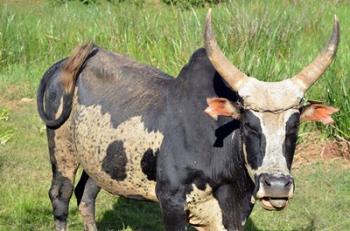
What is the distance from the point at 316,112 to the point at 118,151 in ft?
4.22

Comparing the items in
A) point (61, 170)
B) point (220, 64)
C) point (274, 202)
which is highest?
point (220, 64)

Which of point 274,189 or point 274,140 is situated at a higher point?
point 274,140

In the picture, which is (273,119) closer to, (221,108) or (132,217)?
(221,108)

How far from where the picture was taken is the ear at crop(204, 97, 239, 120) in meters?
3.96

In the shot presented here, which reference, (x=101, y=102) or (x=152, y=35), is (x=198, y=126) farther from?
(x=152, y=35)

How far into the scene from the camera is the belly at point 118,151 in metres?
4.55

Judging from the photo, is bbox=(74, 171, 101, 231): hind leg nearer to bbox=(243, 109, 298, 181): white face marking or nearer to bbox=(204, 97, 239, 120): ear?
bbox=(204, 97, 239, 120): ear

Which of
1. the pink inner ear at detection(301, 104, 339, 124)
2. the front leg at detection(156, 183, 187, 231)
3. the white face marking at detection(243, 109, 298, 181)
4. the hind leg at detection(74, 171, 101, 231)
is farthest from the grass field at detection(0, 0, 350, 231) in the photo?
the white face marking at detection(243, 109, 298, 181)

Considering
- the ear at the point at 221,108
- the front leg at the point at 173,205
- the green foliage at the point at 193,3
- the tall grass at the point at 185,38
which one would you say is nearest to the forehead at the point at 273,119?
the ear at the point at 221,108

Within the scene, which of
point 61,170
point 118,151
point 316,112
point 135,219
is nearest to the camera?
point 316,112

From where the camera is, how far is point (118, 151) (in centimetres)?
471

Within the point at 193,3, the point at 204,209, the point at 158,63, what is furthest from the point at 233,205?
the point at 193,3

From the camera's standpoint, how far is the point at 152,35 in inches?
405

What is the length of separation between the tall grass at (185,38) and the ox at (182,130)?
2878mm
